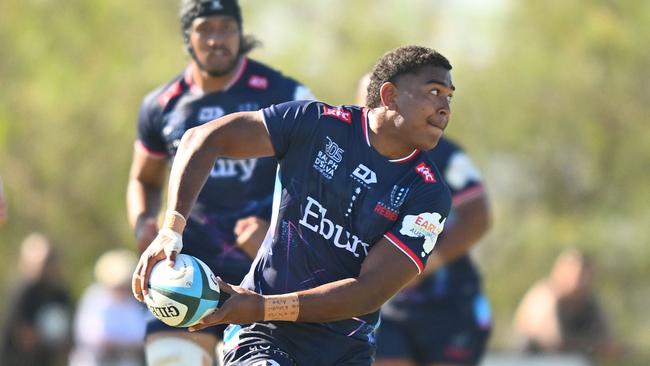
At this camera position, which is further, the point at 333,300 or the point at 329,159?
the point at 329,159

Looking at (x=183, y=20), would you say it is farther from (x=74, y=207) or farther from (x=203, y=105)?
(x=74, y=207)

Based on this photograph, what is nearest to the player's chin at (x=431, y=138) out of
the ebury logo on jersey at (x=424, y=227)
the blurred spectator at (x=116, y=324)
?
the ebury logo on jersey at (x=424, y=227)

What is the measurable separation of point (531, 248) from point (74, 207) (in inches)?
316

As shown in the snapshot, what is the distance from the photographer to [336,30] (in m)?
25.2

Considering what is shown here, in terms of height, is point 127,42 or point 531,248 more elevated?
point 127,42

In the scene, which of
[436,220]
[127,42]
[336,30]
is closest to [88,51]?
[127,42]

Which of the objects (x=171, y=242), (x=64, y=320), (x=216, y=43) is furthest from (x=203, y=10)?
(x=64, y=320)

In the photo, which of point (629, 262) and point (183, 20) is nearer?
point (183, 20)

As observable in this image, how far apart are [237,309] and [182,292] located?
1.06 ft

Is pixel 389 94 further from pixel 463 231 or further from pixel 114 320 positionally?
pixel 114 320

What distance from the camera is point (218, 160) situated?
27.4 ft

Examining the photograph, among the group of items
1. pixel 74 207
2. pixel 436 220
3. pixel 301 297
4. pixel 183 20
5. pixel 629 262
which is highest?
pixel 183 20

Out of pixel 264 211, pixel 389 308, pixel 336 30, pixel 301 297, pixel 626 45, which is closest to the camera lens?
pixel 301 297

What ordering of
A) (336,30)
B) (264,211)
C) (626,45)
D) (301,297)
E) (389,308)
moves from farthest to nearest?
(336,30) < (626,45) < (389,308) < (264,211) < (301,297)
